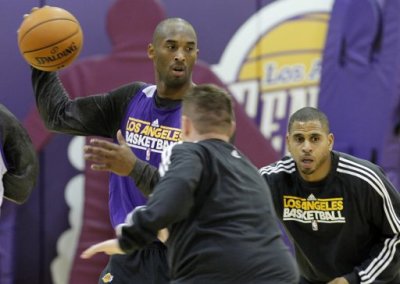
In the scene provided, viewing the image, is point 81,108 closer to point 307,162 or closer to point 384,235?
point 307,162

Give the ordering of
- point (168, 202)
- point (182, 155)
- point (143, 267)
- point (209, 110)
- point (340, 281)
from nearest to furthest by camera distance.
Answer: point (168, 202), point (182, 155), point (209, 110), point (143, 267), point (340, 281)

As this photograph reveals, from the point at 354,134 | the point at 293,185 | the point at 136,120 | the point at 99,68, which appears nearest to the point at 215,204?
the point at 136,120

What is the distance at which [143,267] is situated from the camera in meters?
4.48

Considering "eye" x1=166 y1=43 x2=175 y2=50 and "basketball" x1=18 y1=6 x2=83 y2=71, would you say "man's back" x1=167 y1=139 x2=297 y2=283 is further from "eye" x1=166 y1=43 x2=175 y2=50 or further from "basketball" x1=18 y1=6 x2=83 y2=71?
"basketball" x1=18 y1=6 x2=83 y2=71

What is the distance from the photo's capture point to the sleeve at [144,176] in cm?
404

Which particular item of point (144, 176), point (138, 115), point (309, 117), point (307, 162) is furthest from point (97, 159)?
point (309, 117)

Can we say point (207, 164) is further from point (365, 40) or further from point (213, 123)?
point (365, 40)

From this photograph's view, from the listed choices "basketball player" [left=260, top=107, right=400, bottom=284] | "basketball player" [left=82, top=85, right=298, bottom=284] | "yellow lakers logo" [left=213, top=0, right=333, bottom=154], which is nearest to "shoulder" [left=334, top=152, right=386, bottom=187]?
"basketball player" [left=260, top=107, right=400, bottom=284]

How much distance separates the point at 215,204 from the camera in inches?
136

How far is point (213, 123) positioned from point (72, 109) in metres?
1.44

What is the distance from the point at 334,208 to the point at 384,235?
1.06 ft

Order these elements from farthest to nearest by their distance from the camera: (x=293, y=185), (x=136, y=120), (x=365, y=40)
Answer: (x=365, y=40) < (x=293, y=185) < (x=136, y=120)

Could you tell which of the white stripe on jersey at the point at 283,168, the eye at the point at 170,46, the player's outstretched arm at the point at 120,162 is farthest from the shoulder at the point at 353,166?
the player's outstretched arm at the point at 120,162

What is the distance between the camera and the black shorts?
445cm
